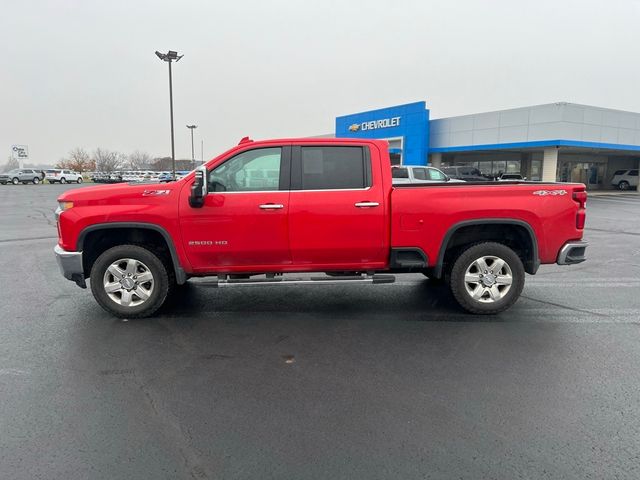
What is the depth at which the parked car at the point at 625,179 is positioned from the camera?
4069 centimetres

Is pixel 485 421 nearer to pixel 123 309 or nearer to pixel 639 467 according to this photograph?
pixel 639 467

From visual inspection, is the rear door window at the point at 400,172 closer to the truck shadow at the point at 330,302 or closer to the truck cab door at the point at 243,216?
the truck shadow at the point at 330,302

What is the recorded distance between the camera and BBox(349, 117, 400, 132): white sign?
37.3 meters

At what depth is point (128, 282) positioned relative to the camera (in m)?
5.27

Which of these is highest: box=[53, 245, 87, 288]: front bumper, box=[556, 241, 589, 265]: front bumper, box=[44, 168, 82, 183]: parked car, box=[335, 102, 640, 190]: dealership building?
box=[335, 102, 640, 190]: dealership building

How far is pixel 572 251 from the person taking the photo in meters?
5.43

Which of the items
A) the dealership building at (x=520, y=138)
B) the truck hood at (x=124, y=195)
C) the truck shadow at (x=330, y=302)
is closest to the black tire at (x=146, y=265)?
the truck shadow at (x=330, y=302)

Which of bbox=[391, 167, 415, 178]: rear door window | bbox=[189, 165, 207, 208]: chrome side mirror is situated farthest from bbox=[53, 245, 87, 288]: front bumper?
bbox=[391, 167, 415, 178]: rear door window

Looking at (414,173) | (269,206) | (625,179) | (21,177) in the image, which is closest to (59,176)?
(21,177)

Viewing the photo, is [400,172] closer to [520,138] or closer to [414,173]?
[414,173]

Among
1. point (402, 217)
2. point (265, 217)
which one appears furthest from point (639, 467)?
point (265, 217)

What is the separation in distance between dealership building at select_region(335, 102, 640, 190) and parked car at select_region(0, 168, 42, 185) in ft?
125

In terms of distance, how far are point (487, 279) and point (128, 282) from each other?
4.16 meters

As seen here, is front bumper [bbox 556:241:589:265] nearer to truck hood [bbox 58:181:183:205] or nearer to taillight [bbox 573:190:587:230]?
taillight [bbox 573:190:587:230]
